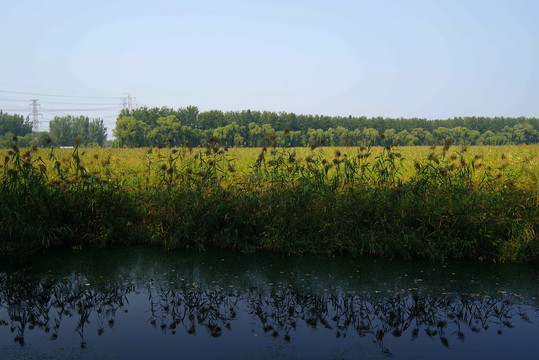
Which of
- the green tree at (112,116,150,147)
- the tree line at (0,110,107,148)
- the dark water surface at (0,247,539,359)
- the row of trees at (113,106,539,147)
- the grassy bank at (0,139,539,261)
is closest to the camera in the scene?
the dark water surface at (0,247,539,359)

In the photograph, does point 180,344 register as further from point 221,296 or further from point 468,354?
point 468,354

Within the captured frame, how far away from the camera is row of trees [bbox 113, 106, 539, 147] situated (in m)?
66.7

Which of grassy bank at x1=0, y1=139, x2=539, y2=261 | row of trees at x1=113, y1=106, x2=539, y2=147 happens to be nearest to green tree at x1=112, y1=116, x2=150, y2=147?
row of trees at x1=113, y1=106, x2=539, y2=147

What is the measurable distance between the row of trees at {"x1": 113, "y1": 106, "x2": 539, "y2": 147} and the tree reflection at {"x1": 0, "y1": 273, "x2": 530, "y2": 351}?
190 feet

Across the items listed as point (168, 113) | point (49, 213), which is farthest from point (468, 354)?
point (168, 113)

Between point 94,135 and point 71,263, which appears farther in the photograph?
point 94,135

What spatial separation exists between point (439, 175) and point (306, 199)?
2283mm

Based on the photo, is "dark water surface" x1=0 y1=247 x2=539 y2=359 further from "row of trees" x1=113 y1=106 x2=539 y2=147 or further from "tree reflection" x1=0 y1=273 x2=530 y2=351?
"row of trees" x1=113 y1=106 x2=539 y2=147

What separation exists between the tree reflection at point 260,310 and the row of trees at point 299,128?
57806 millimetres

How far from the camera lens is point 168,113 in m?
81.4

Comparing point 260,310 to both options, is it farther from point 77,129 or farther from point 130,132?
point 77,129

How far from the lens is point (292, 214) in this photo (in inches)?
270

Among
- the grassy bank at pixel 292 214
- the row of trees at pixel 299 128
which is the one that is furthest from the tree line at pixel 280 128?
the grassy bank at pixel 292 214

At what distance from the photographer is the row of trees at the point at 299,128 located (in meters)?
66.7
